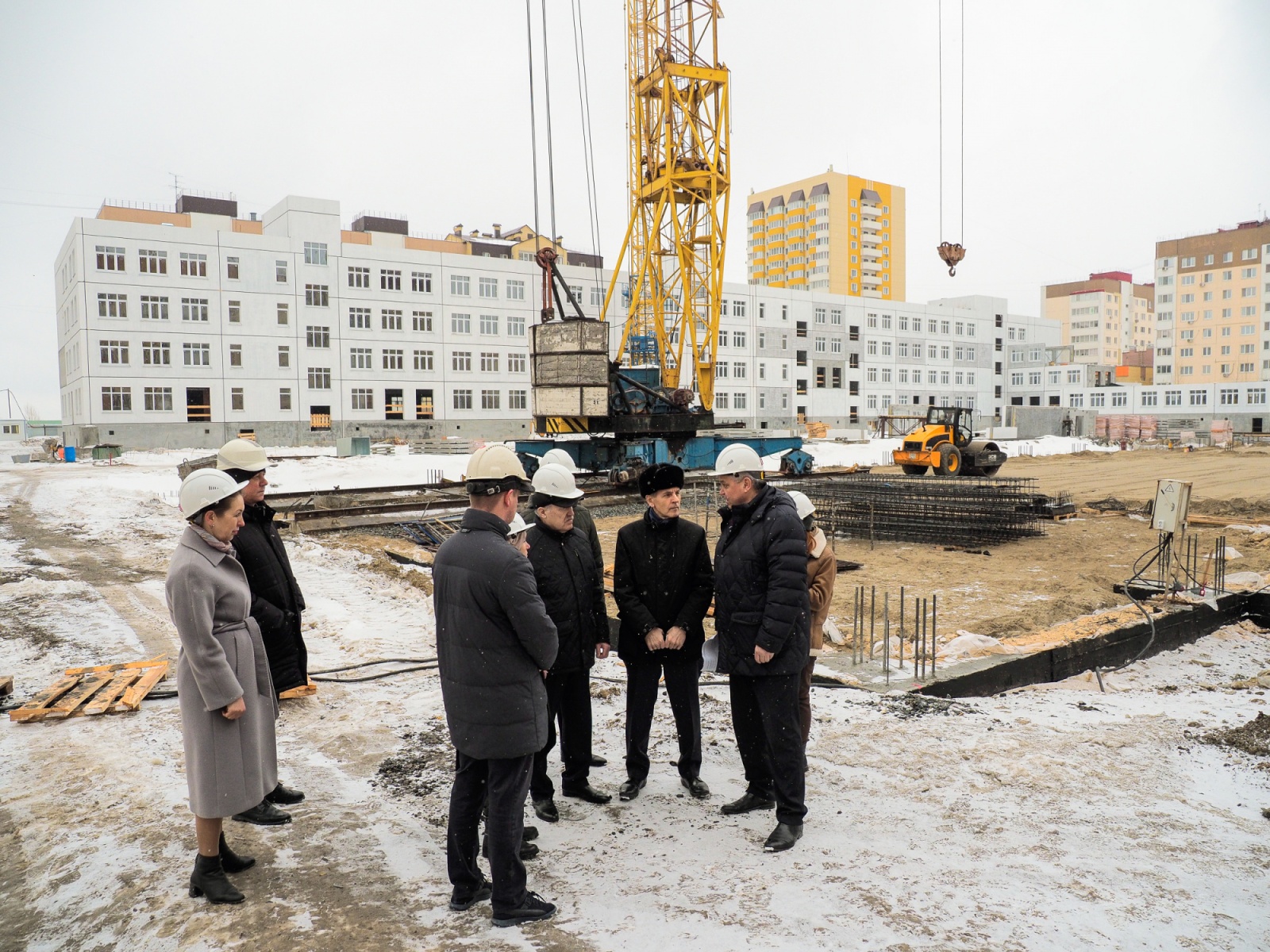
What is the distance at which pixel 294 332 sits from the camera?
45500 mm

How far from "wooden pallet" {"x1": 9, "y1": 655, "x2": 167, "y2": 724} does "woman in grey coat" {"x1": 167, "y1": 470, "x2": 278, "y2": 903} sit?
274cm

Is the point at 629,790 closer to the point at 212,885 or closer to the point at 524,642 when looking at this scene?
the point at 524,642

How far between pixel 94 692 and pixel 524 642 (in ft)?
14.6

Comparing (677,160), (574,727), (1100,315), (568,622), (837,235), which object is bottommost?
(574,727)

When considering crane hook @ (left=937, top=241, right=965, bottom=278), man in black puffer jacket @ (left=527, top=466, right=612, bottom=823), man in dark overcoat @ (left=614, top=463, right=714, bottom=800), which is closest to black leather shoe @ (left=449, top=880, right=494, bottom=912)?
man in black puffer jacket @ (left=527, top=466, right=612, bottom=823)

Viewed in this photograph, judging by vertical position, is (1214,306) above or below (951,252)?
above

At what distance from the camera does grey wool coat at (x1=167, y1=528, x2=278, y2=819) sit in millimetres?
3301

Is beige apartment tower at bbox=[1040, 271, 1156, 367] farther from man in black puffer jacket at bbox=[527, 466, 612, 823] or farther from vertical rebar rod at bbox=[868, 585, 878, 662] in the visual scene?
man in black puffer jacket at bbox=[527, 466, 612, 823]

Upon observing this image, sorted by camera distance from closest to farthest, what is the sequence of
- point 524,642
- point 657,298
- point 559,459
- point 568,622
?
Answer: 1. point 524,642
2. point 568,622
3. point 559,459
4. point 657,298

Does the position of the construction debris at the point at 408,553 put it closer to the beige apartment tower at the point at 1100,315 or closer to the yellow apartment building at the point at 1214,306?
the yellow apartment building at the point at 1214,306

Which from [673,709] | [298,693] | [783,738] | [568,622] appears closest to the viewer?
[783,738]

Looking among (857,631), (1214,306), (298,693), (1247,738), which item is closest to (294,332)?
(298,693)

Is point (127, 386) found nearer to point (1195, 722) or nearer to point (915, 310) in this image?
point (1195, 722)

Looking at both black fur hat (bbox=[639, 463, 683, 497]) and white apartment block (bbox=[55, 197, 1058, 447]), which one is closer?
black fur hat (bbox=[639, 463, 683, 497])
